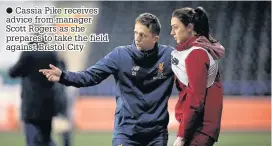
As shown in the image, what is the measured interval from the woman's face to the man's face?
0.17 m

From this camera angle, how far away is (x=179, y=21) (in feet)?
5.28

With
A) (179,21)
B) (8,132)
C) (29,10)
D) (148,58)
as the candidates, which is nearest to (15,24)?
Answer: (29,10)

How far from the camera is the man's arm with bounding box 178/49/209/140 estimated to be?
4.80ft

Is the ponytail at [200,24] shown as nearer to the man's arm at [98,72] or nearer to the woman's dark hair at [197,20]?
the woman's dark hair at [197,20]

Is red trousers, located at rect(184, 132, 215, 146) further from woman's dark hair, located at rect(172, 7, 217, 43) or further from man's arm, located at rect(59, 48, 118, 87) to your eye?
man's arm, located at rect(59, 48, 118, 87)

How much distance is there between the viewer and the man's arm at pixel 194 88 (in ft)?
4.80

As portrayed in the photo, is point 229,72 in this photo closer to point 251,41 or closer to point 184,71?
point 251,41

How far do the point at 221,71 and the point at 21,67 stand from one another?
0.98 metres

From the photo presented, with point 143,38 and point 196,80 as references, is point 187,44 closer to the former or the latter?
point 196,80

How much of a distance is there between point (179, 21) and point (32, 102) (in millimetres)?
1039

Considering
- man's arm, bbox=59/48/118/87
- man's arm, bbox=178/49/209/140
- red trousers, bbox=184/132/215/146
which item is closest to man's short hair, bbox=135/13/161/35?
man's arm, bbox=59/48/118/87

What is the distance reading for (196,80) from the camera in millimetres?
1463

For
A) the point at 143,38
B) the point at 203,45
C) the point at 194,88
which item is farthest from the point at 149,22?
the point at 194,88

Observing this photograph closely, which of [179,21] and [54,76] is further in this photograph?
[54,76]
